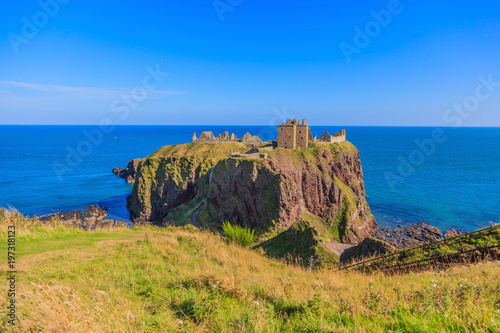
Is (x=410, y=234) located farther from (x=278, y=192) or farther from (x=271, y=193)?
(x=271, y=193)

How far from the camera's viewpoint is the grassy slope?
4031 millimetres

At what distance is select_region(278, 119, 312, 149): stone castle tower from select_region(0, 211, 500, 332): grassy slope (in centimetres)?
4035

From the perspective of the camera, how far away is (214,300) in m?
5.25

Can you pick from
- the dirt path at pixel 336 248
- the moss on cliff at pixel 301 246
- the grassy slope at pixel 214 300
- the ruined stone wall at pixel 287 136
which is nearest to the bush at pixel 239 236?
the grassy slope at pixel 214 300

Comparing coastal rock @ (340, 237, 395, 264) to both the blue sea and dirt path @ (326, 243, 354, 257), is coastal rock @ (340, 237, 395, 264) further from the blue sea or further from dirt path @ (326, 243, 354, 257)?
the blue sea

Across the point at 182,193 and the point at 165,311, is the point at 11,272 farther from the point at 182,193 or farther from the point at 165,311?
the point at 182,193

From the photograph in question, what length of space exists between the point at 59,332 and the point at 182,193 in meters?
59.4

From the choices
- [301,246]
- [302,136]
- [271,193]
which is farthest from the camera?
[302,136]

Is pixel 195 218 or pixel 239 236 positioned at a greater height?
pixel 239 236

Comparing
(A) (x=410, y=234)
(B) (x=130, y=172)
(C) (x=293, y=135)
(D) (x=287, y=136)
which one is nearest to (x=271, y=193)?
(D) (x=287, y=136)

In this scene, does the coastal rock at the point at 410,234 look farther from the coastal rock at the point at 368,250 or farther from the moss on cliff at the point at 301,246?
the coastal rock at the point at 368,250

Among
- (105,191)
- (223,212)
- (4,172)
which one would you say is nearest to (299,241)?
(223,212)

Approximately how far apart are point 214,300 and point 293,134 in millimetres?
44763

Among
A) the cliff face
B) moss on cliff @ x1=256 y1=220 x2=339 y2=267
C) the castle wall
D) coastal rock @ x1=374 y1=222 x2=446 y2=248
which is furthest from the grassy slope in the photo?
the castle wall
